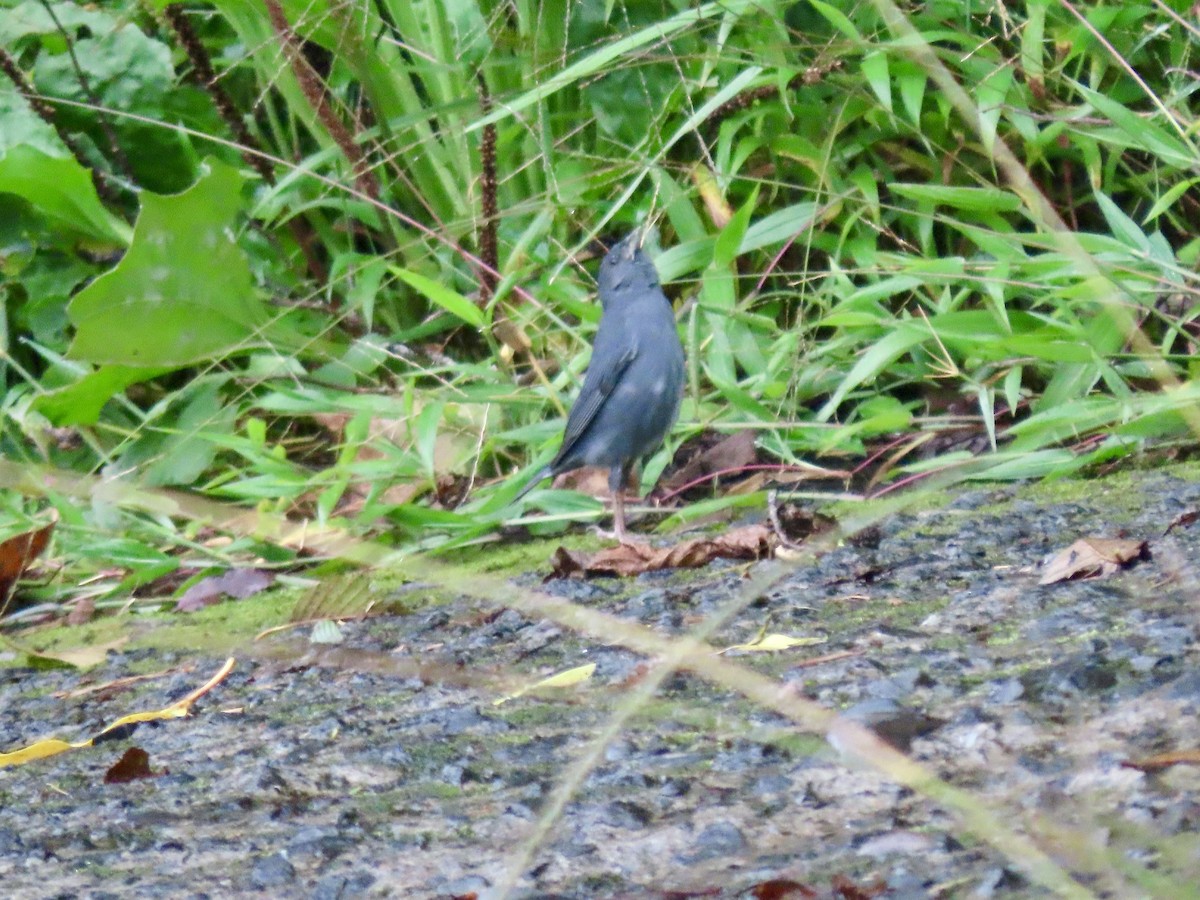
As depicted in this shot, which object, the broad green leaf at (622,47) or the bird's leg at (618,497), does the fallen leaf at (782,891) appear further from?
the broad green leaf at (622,47)

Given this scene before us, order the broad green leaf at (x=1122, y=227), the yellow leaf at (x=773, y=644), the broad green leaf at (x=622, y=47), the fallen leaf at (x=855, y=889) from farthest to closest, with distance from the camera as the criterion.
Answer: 1. the broad green leaf at (x=622, y=47)
2. the broad green leaf at (x=1122, y=227)
3. the yellow leaf at (x=773, y=644)
4. the fallen leaf at (x=855, y=889)

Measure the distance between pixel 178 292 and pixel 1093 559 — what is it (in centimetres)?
256

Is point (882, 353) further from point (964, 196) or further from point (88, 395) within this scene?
point (88, 395)

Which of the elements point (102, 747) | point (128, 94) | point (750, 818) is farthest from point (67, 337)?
point (750, 818)

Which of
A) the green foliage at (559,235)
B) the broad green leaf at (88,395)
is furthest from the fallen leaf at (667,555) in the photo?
the broad green leaf at (88,395)

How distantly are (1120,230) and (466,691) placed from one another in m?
1.87

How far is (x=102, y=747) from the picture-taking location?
199 centimetres

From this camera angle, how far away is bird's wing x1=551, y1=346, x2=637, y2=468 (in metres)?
3.28

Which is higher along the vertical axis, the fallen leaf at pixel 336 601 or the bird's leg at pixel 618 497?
the fallen leaf at pixel 336 601

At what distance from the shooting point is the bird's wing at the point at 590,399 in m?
3.28

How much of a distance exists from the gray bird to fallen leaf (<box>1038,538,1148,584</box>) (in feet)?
4.09

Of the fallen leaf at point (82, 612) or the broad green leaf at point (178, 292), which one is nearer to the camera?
the fallen leaf at point (82, 612)

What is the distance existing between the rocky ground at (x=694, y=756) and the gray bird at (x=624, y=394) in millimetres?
878

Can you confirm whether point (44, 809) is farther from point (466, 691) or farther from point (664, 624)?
point (664, 624)
